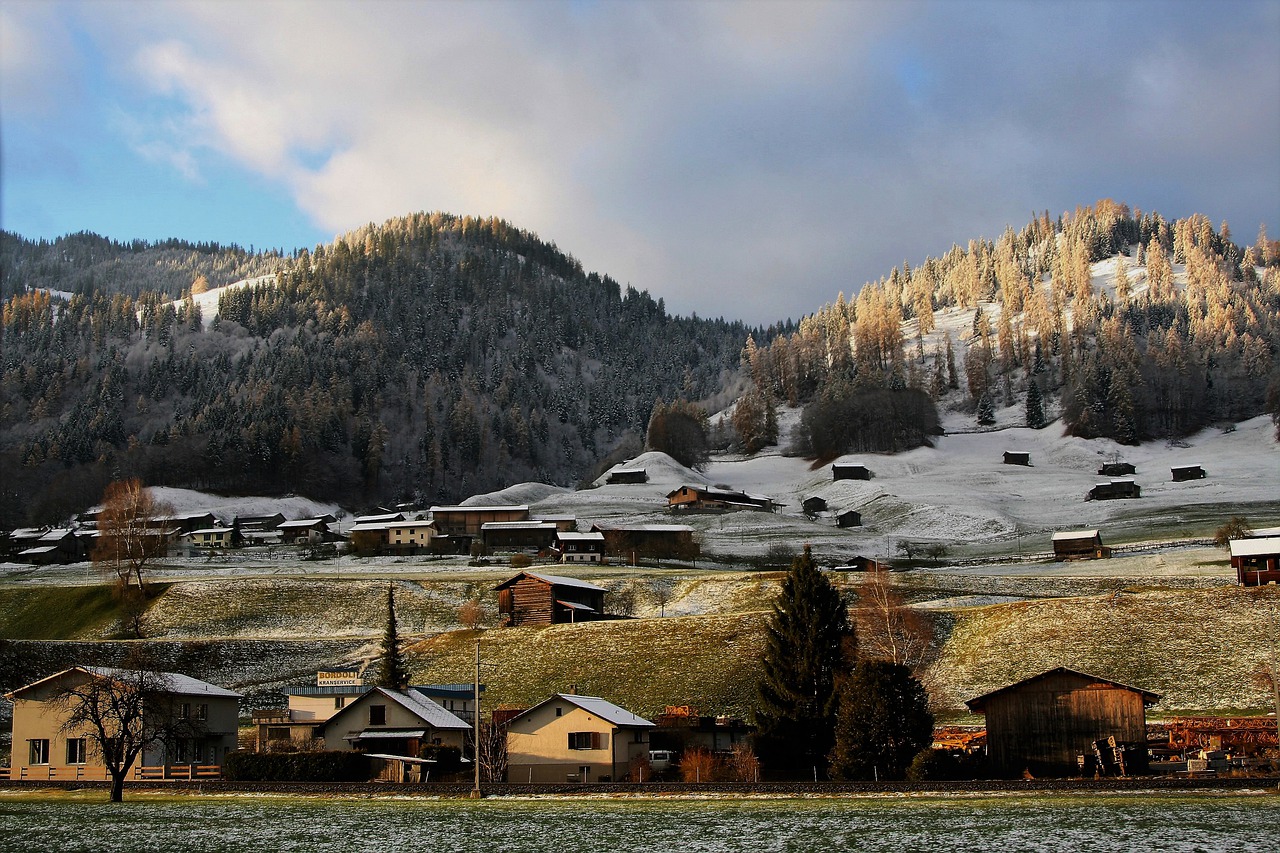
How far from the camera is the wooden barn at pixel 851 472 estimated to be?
502 ft

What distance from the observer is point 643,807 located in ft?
104

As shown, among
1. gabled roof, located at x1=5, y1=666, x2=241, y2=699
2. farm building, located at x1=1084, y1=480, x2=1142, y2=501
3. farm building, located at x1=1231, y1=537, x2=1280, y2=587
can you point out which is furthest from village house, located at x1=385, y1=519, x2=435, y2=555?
farm building, located at x1=1231, y1=537, x2=1280, y2=587

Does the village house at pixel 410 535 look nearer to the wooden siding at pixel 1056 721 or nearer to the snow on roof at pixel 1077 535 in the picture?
the snow on roof at pixel 1077 535

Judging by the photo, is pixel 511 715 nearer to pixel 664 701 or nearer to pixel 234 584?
pixel 664 701

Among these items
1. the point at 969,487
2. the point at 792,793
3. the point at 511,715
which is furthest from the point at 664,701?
the point at 969,487

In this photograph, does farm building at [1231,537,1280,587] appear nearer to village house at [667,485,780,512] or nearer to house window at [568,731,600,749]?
house window at [568,731,600,749]

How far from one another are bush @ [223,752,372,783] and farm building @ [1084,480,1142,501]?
4128 inches

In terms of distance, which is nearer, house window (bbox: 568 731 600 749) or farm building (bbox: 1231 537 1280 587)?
house window (bbox: 568 731 600 749)

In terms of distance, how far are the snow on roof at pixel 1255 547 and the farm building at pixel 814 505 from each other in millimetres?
66238

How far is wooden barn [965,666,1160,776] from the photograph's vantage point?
130 feet

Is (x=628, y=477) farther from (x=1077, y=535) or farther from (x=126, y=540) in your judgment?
(x=126, y=540)

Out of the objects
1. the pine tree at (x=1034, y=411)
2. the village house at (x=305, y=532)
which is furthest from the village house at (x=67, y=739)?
the pine tree at (x=1034, y=411)

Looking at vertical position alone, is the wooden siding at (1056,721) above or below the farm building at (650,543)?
below

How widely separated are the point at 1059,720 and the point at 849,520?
281 ft
